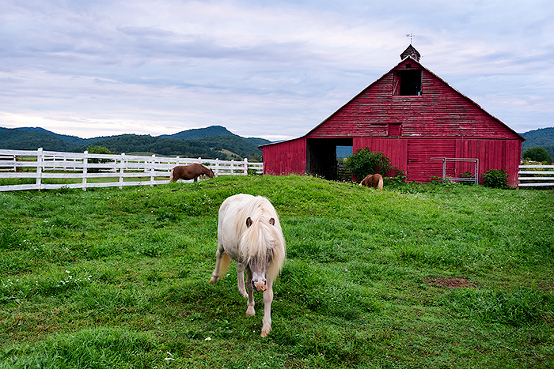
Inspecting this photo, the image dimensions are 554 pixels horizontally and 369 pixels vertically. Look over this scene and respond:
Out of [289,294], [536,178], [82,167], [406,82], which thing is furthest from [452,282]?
[406,82]

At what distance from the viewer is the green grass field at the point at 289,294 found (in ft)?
12.9

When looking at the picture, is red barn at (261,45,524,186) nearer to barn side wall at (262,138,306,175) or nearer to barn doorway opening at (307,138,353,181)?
barn side wall at (262,138,306,175)

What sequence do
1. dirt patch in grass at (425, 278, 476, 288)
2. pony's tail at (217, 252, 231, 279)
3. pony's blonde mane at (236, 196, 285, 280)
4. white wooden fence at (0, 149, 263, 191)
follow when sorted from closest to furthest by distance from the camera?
pony's blonde mane at (236, 196, 285, 280) → pony's tail at (217, 252, 231, 279) → dirt patch in grass at (425, 278, 476, 288) → white wooden fence at (0, 149, 263, 191)

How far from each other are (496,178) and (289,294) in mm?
20303

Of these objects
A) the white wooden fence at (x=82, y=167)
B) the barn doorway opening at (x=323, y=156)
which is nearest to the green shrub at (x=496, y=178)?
the barn doorway opening at (x=323, y=156)

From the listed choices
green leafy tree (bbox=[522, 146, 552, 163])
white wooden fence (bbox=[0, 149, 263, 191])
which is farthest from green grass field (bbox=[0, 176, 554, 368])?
green leafy tree (bbox=[522, 146, 552, 163])

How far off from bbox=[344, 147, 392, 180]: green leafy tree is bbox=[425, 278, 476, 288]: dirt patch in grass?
16175 millimetres

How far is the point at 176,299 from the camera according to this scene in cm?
523

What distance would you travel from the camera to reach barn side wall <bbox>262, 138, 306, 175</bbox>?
24359 millimetres

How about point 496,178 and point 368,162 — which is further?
point 368,162

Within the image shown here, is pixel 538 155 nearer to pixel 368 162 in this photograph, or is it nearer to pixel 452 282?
pixel 368 162

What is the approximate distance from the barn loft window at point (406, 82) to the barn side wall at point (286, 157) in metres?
6.67

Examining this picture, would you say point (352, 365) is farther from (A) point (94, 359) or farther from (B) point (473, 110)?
(B) point (473, 110)

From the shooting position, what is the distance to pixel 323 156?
28.1 m
